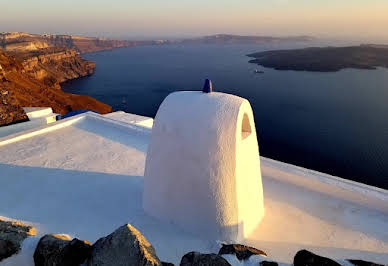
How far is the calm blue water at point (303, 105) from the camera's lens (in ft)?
112

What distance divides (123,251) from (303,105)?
54010mm

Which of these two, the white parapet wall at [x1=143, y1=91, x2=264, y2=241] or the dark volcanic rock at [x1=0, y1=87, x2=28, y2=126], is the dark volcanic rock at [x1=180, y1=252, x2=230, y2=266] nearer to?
the white parapet wall at [x1=143, y1=91, x2=264, y2=241]

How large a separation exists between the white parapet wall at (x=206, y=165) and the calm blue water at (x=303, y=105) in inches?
1059

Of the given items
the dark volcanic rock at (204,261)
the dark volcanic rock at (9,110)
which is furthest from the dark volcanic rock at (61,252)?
the dark volcanic rock at (9,110)

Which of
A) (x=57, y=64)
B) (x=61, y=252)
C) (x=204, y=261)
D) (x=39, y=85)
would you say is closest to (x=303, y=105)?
(x=39, y=85)

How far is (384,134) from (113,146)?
38773 millimetres

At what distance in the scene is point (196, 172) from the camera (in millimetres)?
6004

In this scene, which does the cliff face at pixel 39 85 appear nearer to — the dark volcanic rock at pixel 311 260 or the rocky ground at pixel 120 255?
the rocky ground at pixel 120 255

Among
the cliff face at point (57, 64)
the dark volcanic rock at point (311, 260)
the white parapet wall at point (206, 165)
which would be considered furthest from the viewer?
the cliff face at point (57, 64)

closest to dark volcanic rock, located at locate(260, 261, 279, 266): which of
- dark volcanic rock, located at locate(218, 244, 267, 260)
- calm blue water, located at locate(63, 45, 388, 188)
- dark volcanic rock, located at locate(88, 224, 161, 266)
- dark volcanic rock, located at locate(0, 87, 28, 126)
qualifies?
dark volcanic rock, located at locate(218, 244, 267, 260)

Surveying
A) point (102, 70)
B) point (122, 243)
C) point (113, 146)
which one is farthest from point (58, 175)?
point (102, 70)

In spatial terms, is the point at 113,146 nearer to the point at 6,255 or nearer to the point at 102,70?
the point at 6,255

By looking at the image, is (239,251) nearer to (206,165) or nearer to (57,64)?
(206,165)

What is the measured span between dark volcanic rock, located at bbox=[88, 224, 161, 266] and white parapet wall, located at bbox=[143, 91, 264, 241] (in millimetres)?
2408
